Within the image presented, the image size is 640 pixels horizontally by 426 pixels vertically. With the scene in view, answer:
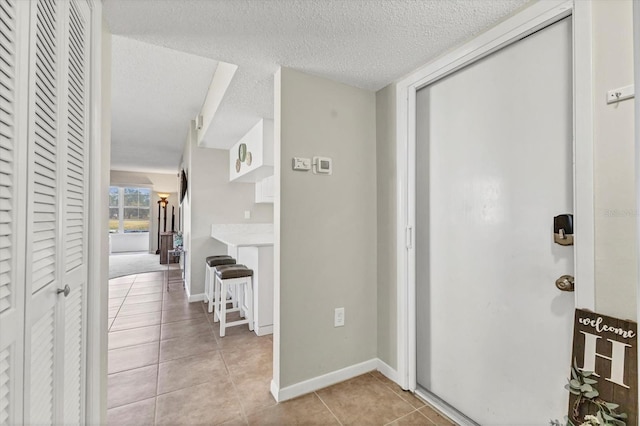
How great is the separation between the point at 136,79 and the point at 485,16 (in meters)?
2.89

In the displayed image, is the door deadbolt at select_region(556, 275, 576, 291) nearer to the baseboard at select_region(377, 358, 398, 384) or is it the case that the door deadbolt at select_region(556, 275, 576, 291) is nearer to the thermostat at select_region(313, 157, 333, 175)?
the baseboard at select_region(377, 358, 398, 384)

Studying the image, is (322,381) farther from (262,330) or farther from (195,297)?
(195,297)

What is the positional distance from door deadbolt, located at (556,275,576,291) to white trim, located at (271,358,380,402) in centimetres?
140

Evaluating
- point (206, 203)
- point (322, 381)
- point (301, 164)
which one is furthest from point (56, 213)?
point (206, 203)

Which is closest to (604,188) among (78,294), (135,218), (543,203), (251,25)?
(543,203)

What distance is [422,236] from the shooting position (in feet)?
6.45

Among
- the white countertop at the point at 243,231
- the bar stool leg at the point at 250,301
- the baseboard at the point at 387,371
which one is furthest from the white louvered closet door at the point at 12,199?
the white countertop at the point at 243,231

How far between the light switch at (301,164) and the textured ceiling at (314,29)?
61 centimetres

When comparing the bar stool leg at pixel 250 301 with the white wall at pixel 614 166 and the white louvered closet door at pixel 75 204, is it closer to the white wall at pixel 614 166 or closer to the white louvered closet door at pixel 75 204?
the white louvered closet door at pixel 75 204

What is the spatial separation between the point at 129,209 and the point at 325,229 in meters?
9.13

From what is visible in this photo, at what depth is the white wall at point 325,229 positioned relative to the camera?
6.32 ft

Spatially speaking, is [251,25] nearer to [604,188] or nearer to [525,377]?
[604,188]

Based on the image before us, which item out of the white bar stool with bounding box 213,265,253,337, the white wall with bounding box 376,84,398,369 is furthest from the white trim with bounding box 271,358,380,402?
the white bar stool with bounding box 213,265,253,337

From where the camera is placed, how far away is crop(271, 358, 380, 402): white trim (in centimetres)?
187
